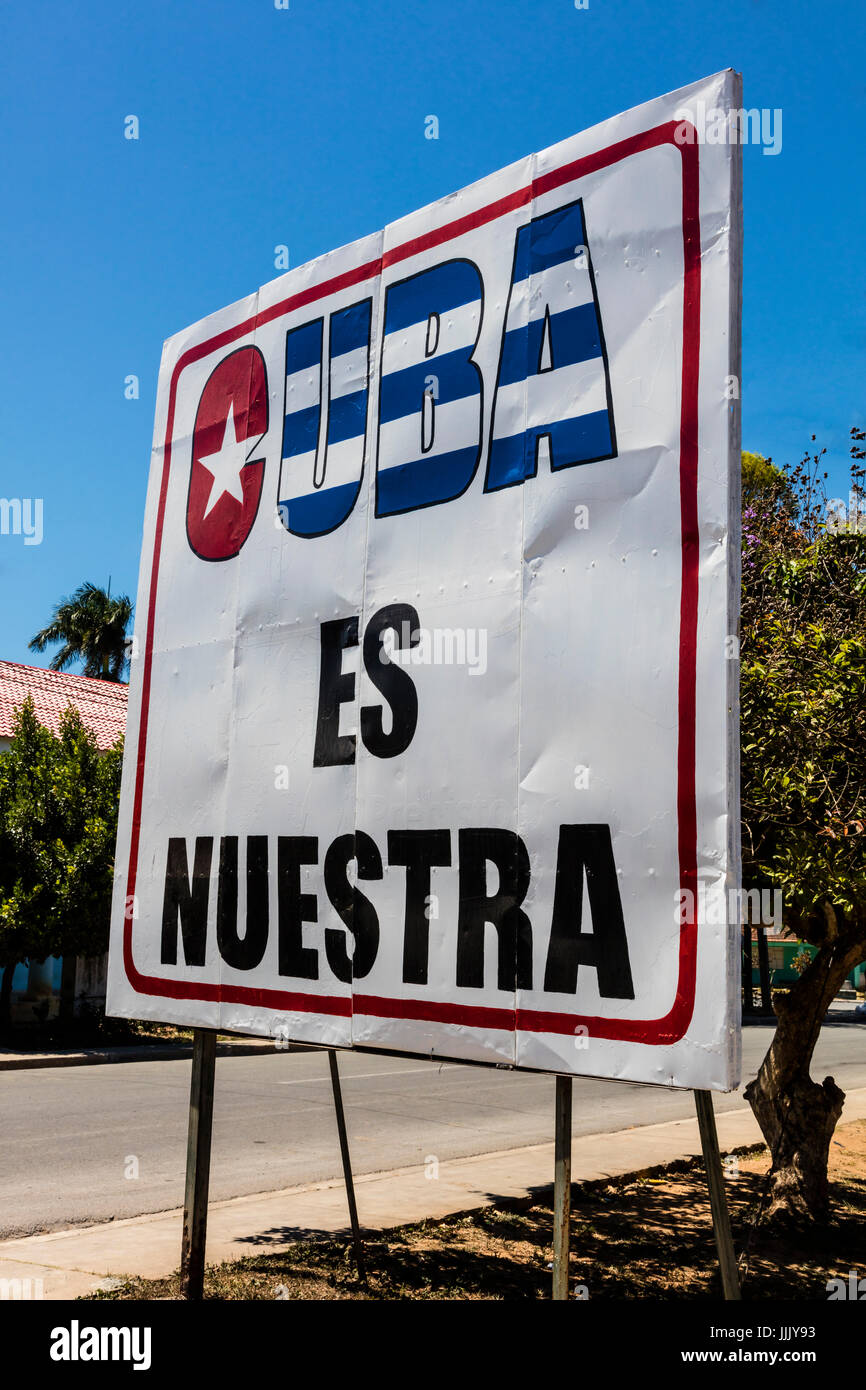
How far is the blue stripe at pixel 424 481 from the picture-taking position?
3816mm

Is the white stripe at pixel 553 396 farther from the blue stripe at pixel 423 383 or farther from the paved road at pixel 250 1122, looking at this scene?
the paved road at pixel 250 1122

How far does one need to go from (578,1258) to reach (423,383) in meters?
5.11

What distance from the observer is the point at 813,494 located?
802 cm

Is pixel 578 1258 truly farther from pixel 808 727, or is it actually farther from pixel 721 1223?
pixel 721 1223

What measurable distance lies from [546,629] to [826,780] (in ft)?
7.26

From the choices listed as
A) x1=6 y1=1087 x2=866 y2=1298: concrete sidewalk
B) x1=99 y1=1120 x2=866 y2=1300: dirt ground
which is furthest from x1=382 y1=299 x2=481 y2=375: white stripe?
x1=6 y1=1087 x2=866 y2=1298: concrete sidewalk

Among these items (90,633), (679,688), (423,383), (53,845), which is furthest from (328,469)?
(90,633)

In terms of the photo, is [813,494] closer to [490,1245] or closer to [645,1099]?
[490,1245]

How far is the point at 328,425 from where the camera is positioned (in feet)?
14.6

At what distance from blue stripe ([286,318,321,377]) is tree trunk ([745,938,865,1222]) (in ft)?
16.1

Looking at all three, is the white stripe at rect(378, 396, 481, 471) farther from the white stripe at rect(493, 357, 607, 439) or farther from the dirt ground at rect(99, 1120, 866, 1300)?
the dirt ground at rect(99, 1120, 866, 1300)

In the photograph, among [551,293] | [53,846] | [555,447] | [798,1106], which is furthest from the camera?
[53,846]

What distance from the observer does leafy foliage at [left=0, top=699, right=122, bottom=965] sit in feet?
58.5

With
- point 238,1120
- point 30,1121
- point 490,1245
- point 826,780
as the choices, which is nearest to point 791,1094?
point 490,1245
